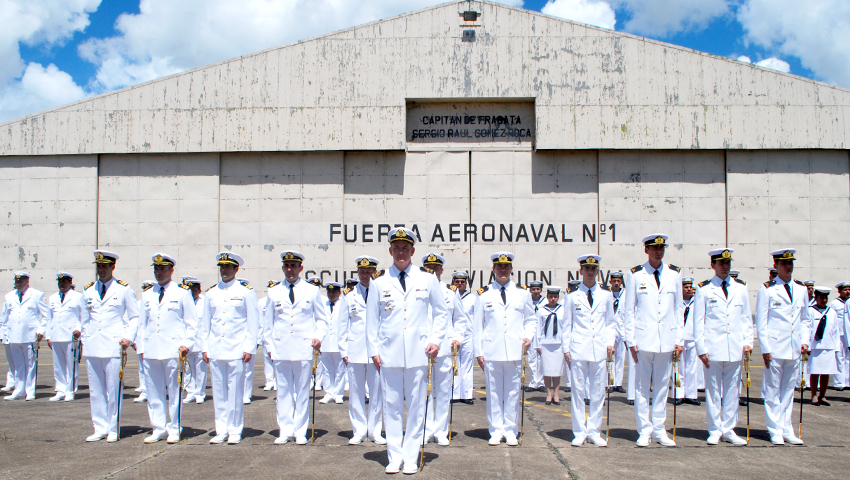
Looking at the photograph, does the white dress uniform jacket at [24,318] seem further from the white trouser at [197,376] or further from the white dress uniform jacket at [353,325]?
the white dress uniform jacket at [353,325]

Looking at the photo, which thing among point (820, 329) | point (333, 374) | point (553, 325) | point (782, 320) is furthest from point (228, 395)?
point (820, 329)

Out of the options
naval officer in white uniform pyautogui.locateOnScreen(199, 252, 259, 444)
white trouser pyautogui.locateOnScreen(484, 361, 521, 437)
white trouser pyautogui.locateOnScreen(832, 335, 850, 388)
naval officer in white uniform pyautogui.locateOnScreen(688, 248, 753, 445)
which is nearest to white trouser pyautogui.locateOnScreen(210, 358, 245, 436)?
naval officer in white uniform pyautogui.locateOnScreen(199, 252, 259, 444)

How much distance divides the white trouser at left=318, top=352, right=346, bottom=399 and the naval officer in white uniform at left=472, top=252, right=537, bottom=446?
11.2 feet

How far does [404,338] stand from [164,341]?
321cm

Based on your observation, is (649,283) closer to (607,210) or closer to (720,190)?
(607,210)

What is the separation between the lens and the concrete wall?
2070 centimetres

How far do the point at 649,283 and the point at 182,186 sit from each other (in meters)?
17.7

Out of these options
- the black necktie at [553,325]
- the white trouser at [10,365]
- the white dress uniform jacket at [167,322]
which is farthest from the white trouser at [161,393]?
the black necktie at [553,325]

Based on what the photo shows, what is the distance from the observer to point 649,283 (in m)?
7.39

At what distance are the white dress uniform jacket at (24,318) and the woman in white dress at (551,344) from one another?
8.68 m

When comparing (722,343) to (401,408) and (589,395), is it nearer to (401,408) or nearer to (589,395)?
(589,395)

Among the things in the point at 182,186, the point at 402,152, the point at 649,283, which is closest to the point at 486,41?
the point at 402,152

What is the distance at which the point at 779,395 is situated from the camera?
752 centimetres

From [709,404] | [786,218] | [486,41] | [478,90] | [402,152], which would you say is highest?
[486,41]
